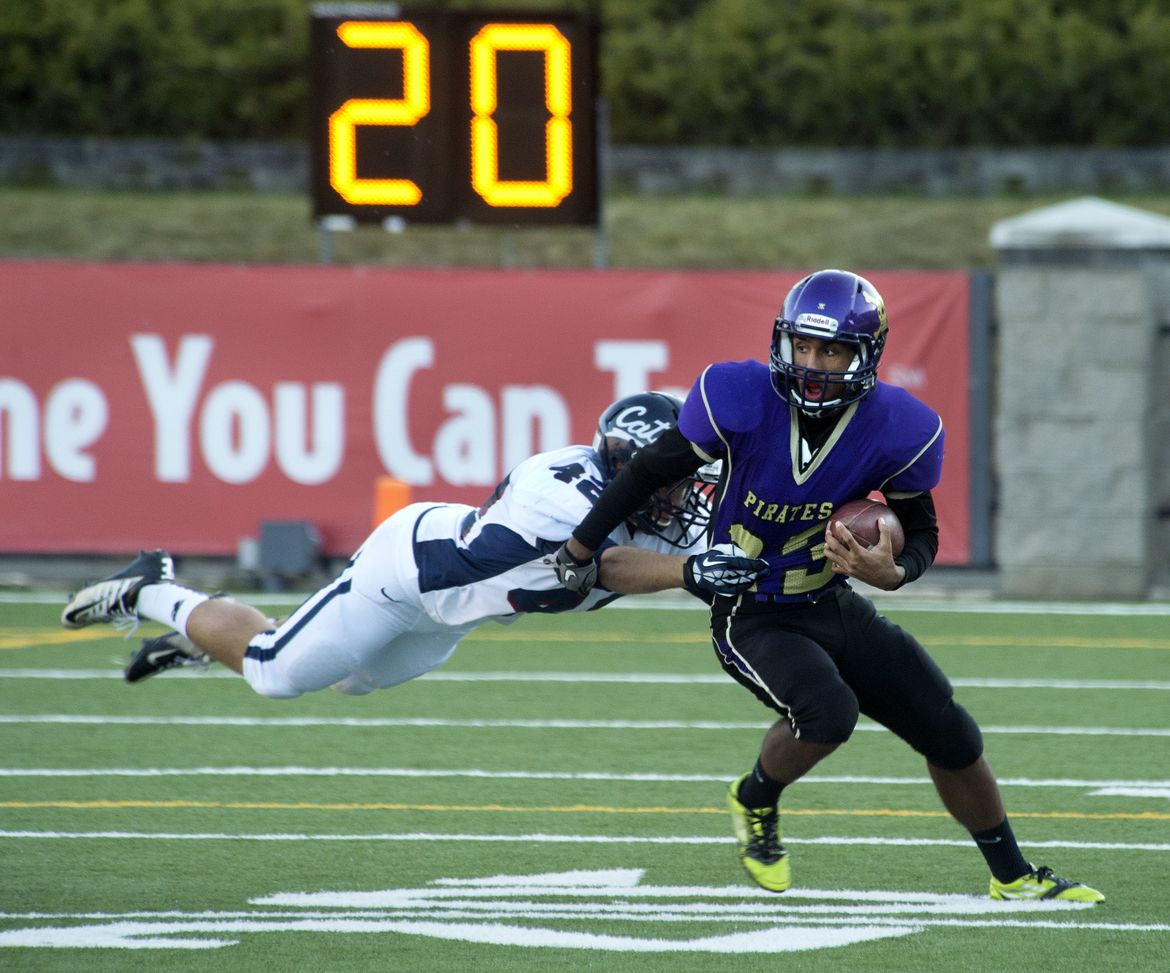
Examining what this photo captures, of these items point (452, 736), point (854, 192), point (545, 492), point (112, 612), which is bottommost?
point (452, 736)

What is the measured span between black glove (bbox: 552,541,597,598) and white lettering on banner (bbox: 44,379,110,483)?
291 inches

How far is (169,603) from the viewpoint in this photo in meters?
6.08

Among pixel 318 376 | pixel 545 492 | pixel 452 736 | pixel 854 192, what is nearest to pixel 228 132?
pixel 854 192

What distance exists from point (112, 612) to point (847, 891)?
7.88ft

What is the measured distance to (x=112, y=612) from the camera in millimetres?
6207

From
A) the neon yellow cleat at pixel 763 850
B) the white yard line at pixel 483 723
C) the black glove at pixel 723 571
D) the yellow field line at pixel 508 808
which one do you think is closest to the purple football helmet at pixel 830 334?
the black glove at pixel 723 571

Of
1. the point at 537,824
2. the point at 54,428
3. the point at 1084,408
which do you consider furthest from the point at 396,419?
the point at 537,824

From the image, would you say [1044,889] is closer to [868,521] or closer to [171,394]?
[868,521]

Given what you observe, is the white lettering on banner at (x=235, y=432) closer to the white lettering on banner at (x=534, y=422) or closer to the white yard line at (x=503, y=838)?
the white lettering on banner at (x=534, y=422)

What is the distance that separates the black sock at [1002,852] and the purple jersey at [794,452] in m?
0.82

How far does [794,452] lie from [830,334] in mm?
301

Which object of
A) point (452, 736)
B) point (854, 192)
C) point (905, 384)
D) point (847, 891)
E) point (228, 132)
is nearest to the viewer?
point (847, 891)

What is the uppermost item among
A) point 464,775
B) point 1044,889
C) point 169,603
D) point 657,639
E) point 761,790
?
point 169,603

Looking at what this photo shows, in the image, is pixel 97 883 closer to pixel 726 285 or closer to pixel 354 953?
pixel 354 953
